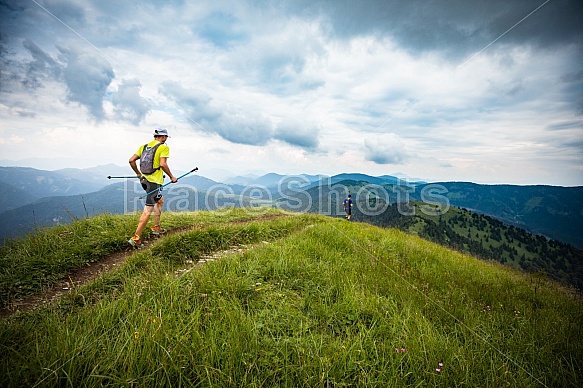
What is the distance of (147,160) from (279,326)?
718cm

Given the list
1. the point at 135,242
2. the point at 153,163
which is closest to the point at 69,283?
the point at 135,242

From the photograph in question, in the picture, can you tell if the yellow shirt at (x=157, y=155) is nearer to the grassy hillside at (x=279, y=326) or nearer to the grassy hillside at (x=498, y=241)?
the grassy hillside at (x=279, y=326)

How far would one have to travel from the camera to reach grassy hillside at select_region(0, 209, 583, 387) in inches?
97.6

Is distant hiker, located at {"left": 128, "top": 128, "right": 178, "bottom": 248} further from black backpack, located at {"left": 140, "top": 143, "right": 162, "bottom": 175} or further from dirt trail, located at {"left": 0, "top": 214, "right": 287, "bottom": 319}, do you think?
dirt trail, located at {"left": 0, "top": 214, "right": 287, "bottom": 319}

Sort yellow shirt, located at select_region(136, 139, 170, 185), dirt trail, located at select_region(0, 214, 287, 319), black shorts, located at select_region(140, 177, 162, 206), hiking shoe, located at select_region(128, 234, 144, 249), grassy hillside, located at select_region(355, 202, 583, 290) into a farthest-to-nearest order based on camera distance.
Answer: grassy hillside, located at select_region(355, 202, 583, 290), yellow shirt, located at select_region(136, 139, 170, 185), black shorts, located at select_region(140, 177, 162, 206), hiking shoe, located at select_region(128, 234, 144, 249), dirt trail, located at select_region(0, 214, 287, 319)

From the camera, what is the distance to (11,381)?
83.1 inches

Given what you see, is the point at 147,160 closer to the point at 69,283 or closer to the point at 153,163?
the point at 153,163

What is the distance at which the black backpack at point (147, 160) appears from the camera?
26.2 ft

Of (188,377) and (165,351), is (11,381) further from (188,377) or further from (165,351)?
(188,377)

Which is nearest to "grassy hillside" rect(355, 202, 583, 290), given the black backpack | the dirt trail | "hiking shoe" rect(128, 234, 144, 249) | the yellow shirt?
the yellow shirt

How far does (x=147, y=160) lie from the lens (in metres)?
8.03

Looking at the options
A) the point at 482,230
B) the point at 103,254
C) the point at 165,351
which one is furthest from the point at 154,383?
the point at 482,230

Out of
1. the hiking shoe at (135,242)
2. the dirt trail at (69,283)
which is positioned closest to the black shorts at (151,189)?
the hiking shoe at (135,242)

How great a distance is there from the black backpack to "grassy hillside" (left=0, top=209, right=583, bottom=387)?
281 centimetres
